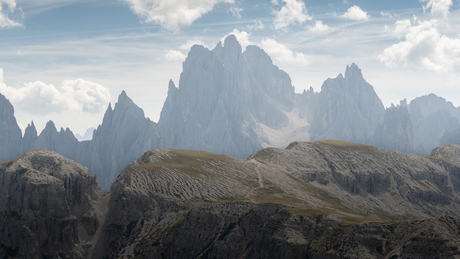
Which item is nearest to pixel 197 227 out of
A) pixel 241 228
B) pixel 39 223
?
pixel 241 228

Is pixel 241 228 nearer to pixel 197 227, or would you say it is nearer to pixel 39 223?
pixel 197 227

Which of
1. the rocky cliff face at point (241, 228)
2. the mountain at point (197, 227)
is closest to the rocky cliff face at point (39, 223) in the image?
the mountain at point (197, 227)

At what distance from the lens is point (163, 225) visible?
170 metres

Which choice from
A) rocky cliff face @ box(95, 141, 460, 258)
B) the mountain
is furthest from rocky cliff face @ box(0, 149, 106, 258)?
rocky cliff face @ box(95, 141, 460, 258)

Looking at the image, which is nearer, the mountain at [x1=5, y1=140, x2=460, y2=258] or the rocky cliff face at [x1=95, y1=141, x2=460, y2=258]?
the rocky cliff face at [x1=95, y1=141, x2=460, y2=258]

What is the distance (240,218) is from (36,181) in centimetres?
10734

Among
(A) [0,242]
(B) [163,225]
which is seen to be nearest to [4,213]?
(A) [0,242]

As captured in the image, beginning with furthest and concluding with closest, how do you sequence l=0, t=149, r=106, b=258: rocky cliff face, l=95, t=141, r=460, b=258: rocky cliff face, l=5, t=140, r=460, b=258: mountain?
l=0, t=149, r=106, b=258: rocky cliff face → l=5, t=140, r=460, b=258: mountain → l=95, t=141, r=460, b=258: rocky cliff face

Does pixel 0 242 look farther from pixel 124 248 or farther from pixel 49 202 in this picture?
pixel 124 248

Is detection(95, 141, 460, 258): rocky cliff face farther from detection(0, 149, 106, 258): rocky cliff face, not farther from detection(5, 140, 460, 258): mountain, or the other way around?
detection(0, 149, 106, 258): rocky cliff face

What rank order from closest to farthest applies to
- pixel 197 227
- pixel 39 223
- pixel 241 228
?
1. pixel 241 228
2. pixel 197 227
3. pixel 39 223

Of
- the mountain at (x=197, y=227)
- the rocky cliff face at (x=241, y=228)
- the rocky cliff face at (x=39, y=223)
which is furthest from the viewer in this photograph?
the rocky cliff face at (x=39, y=223)

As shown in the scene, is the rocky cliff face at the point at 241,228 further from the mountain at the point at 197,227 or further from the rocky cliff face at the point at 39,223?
the rocky cliff face at the point at 39,223

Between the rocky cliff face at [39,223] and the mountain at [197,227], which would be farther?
the rocky cliff face at [39,223]
